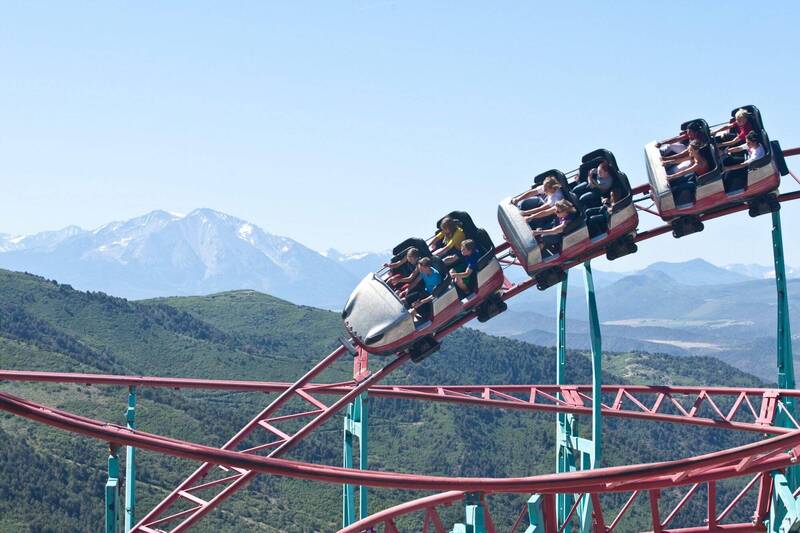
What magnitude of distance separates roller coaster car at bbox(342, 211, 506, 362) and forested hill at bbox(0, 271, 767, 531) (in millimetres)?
48520

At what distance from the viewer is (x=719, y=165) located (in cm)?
1972

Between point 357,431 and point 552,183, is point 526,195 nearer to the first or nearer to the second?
point 552,183

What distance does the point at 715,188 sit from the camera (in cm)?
1967

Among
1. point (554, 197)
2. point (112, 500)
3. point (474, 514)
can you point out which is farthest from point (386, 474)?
point (554, 197)

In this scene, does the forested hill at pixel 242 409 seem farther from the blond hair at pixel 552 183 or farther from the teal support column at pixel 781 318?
the blond hair at pixel 552 183

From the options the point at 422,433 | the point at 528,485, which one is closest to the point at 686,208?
the point at 528,485

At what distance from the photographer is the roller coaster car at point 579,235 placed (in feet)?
64.4

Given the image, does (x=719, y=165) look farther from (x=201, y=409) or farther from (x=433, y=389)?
(x=201, y=409)

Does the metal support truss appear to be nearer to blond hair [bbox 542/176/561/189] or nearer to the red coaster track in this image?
the red coaster track

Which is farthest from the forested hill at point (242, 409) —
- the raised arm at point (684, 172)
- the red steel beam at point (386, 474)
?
the raised arm at point (684, 172)

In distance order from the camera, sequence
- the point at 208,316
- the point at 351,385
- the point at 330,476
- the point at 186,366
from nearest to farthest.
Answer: the point at 330,476, the point at 351,385, the point at 186,366, the point at 208,316

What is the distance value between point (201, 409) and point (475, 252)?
250ft

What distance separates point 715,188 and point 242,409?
8878cm

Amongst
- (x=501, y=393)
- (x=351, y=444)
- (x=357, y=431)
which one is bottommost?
(x=351, y=444)
